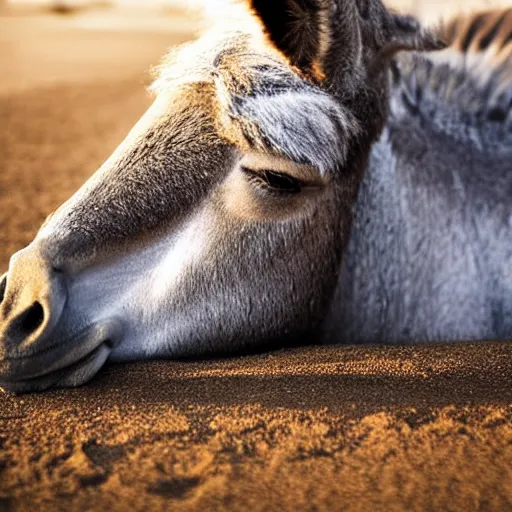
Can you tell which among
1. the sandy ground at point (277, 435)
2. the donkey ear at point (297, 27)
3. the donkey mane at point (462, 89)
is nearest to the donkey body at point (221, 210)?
the donkey ear at point (297, 27)

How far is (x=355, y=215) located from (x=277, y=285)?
1.63ft

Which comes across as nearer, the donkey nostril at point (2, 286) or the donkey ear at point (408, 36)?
the donkey nostril at point (2, 286)

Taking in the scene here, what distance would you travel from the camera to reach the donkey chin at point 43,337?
224 cm

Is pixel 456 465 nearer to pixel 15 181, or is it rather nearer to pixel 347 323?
pixel 347 323

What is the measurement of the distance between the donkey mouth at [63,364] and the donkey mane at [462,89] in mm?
1704

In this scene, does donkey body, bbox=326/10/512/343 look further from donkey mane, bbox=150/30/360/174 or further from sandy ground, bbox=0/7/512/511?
donkey mane, bbox=150/30/360/174

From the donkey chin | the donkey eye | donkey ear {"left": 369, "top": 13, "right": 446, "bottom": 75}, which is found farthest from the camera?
donkey ear {"left": 369, "top": 13, "right": 446, "bottom": 75}

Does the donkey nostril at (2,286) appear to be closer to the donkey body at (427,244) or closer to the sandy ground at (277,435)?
the sandy ground at (277,435)

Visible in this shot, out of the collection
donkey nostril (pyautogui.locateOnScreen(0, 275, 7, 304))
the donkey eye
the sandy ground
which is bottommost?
the sandy ground

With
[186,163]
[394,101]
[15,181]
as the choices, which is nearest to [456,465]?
[186,163]

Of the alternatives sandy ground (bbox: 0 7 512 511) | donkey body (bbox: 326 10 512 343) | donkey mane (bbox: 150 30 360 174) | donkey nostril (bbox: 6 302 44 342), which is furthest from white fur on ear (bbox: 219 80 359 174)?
donkey nostril (bbox: 6 302 44 342)

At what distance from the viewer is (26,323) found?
2285mm

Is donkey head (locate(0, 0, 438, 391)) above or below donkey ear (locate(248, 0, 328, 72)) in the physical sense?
below

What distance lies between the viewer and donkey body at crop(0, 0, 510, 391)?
234cm
